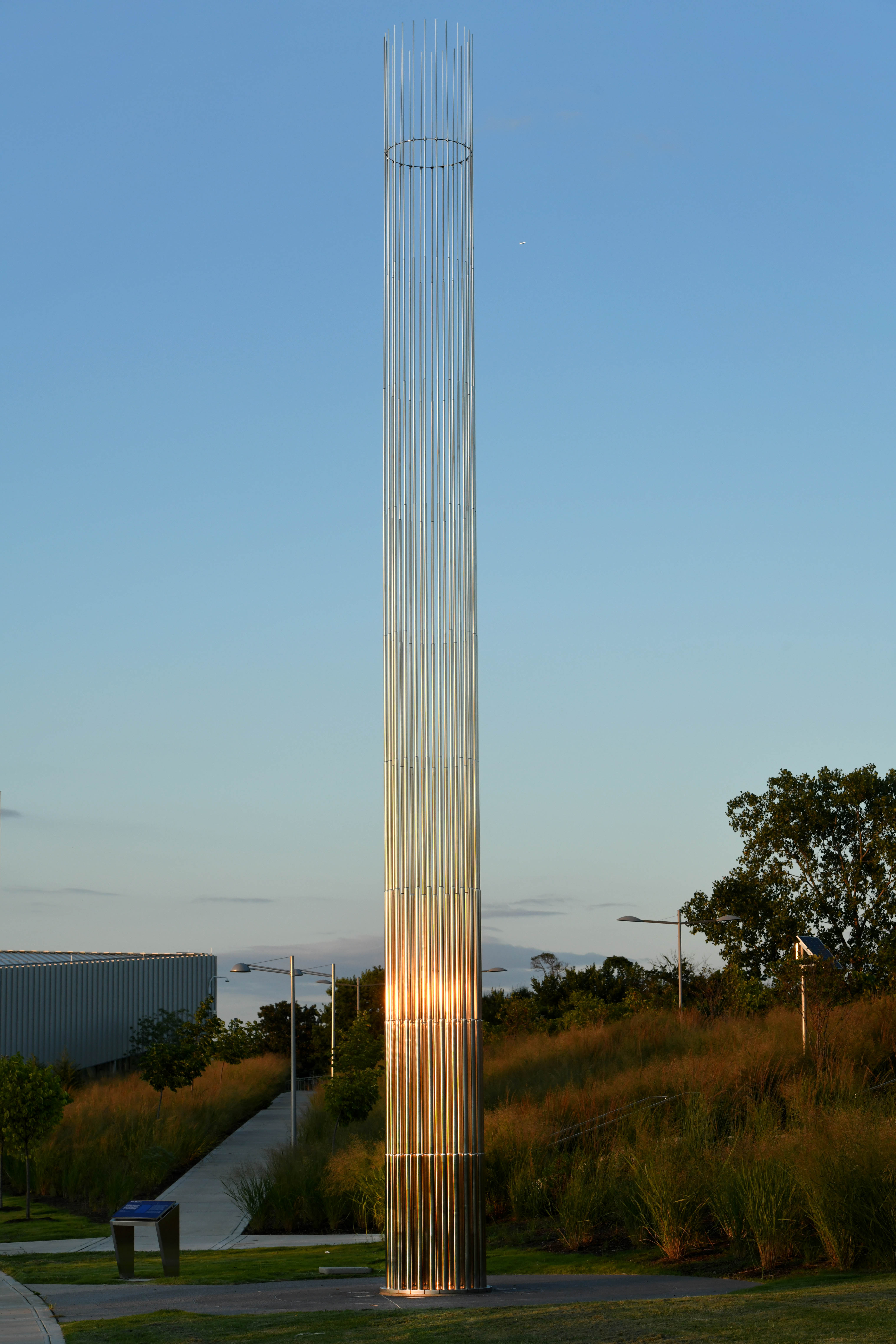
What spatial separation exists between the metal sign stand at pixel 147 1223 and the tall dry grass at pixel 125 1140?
1241cm

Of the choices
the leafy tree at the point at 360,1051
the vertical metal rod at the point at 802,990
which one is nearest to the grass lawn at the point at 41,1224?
the leafy tree at the point at 360,1051

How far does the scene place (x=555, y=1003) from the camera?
57062 mm

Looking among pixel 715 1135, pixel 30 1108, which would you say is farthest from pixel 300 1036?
pixel 715 1135

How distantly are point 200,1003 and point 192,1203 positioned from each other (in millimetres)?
35330

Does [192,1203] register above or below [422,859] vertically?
below

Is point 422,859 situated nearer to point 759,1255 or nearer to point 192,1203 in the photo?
point 759,1255

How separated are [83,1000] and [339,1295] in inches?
1501

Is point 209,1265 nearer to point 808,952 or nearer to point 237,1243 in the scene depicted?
point 237,1243

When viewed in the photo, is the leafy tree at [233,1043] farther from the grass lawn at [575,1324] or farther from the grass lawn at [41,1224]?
the grass lawn at [575,1324]

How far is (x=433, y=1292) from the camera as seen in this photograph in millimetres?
13836

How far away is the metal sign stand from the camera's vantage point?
50.8 ft

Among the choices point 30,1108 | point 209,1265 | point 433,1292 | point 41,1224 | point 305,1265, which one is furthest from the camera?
point 30,1108

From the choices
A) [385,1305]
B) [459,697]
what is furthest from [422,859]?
[385,1305]

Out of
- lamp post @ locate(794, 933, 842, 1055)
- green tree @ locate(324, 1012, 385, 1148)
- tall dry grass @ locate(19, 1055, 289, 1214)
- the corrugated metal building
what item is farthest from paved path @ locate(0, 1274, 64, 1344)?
the corrugated metal building
